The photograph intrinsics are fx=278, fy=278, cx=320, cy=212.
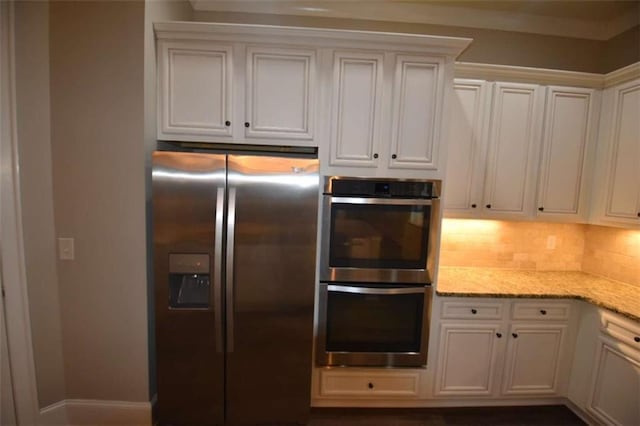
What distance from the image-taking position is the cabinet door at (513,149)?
2.03 meters

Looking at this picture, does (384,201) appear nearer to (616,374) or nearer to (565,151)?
(565,151)

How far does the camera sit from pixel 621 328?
1.68 meters

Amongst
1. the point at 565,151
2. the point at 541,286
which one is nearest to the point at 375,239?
the point at 541,286

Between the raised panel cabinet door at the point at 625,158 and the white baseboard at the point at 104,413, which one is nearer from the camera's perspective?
the white baseboard at the point at 104,413

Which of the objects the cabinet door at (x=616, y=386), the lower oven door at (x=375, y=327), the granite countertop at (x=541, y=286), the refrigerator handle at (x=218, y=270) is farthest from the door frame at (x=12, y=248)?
the cabinet door at (x=616, y=386)

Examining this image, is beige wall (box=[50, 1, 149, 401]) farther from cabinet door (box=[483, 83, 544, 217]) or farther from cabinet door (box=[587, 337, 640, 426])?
cabinet door (box=[587, 337, 640, 426])

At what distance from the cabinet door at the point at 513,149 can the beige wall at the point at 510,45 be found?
513 millimetres

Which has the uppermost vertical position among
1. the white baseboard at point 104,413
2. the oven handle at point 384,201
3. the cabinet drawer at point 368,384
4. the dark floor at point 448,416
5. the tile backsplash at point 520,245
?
the oven handle at point 384,201

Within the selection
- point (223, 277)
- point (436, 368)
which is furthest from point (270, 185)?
point (436, 368)

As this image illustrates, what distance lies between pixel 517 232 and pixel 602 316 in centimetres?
80

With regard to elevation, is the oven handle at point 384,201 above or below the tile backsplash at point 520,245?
above

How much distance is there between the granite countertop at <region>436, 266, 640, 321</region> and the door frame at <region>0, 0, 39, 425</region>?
2510 mm

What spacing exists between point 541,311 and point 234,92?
2.51m

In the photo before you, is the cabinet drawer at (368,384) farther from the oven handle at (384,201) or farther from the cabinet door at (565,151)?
the cabinet door at (565,151)
